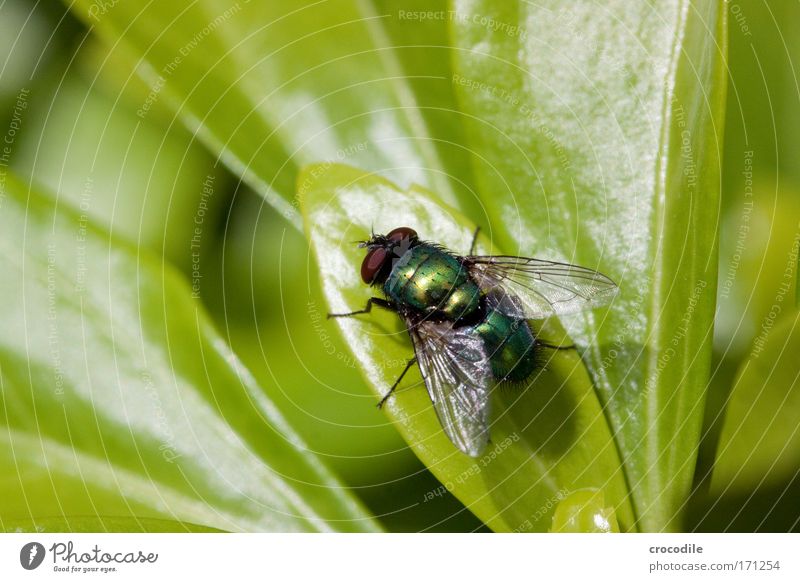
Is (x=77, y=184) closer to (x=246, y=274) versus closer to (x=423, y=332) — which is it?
(x=246, y=274)

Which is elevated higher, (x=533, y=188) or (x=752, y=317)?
(x=533, y=188)

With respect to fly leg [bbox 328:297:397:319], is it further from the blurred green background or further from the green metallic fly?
the blurred green background

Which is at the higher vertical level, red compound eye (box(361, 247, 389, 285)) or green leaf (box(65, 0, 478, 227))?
green leaf (box(65, 0, 478, 227))

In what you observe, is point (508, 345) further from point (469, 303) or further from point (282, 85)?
point (282, 85)

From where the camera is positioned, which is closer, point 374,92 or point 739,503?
point 739,503

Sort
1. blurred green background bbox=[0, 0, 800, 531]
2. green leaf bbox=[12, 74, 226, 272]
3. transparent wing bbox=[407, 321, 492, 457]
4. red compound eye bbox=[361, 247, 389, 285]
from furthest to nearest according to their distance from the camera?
green leaf bbox=[12, 74, 226, 272] → blurred green background bbox=[0, 0, 800, 531] → red compound eye bbox=[361, 247, 389, 285] → transparent wing bbox=[407, 321, 492, 457]

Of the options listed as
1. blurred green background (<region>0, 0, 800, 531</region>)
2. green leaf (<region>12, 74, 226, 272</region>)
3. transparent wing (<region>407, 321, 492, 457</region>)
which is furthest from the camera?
green leaf (<region>12, 74, 226, 272</region>)
